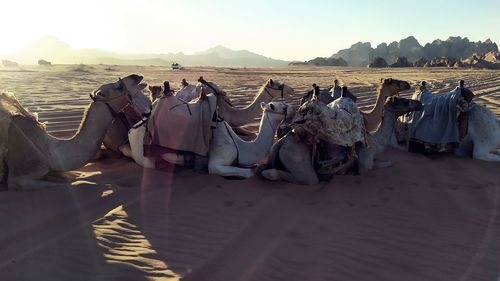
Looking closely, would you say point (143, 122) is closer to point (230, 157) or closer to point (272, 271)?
point (230, 157)

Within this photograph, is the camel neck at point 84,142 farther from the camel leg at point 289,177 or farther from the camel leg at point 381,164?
the camel leg at point 381,164

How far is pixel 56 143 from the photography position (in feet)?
17.3

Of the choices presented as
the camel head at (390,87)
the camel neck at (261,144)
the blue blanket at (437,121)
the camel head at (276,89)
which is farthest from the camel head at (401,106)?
the camel neck at (261,144)

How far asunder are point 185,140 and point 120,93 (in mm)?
970

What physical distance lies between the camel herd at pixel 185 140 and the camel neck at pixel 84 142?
1 cm

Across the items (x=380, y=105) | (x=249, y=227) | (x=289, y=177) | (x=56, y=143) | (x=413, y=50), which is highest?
(x=413, y=50)

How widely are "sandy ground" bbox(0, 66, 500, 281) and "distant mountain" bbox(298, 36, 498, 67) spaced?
56960 millimetres

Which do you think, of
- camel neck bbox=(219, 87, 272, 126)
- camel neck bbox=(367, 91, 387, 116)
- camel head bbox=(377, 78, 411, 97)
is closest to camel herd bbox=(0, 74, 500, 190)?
camel neck bbox=(367, 91, 387, 116)

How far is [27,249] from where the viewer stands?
3816mm

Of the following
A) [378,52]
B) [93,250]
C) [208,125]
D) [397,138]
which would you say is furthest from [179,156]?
[378,52]

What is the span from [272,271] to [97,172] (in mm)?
3110

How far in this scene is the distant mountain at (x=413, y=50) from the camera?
74.2 m

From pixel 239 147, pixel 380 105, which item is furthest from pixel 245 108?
pixel 380 105

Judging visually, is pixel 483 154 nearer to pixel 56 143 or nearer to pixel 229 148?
pixel 229 148
